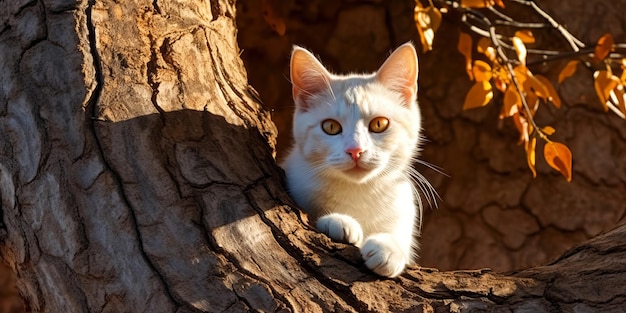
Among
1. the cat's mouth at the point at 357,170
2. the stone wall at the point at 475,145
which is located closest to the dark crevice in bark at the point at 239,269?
the cat's mouth at the point at 357,170

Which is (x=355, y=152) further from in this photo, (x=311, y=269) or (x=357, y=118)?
(x=311, y=269)

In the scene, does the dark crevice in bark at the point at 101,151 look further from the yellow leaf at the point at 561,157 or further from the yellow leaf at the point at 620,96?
the yellow leaf at the point at 620,96

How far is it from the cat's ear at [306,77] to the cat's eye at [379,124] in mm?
204

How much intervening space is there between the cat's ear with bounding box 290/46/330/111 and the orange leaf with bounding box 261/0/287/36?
94 cm

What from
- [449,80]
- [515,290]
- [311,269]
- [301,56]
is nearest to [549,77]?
[449,80]

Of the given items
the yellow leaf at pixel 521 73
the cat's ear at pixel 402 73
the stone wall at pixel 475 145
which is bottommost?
the stone wall at pixel 475 145

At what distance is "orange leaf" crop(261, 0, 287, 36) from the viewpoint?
10.5 ft

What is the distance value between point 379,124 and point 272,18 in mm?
1221

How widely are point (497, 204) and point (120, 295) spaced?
2.34 m

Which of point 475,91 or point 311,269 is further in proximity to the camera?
point 475,91

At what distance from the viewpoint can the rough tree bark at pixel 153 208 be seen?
169cm

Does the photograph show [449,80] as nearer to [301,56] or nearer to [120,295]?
[301,56]

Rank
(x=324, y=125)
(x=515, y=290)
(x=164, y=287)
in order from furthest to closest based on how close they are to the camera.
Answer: (x=324, y=125) < (x=515, y=290) < (x=164, y=287)

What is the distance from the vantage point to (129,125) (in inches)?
72.9
